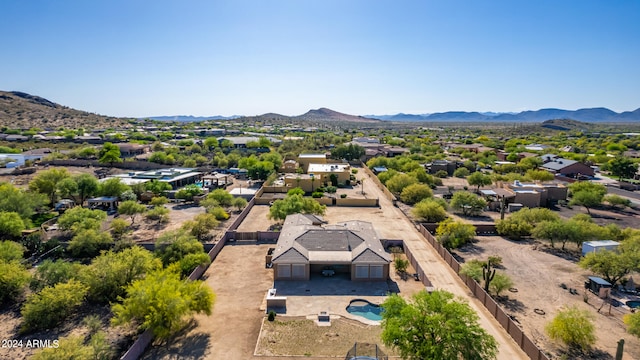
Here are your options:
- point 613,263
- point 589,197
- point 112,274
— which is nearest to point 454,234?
point 613,263

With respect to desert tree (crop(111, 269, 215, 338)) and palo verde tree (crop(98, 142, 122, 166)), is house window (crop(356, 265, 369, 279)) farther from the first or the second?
palo verde tree (crop(98, 142, 122, 166))

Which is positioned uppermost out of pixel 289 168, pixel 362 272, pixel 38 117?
pixel 38 117

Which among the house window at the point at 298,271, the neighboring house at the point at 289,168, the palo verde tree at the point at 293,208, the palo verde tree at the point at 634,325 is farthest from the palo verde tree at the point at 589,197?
the neighboring house at the point at 289,168

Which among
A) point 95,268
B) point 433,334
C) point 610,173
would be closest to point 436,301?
point 433,334

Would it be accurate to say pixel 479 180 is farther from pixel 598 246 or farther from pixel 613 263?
pixel 613 263

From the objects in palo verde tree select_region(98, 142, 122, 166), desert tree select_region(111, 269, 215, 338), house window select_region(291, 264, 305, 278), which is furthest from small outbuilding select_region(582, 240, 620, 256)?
palo verde tree select_region(98, 142, 122, 166)

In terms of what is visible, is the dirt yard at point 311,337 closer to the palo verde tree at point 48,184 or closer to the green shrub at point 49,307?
the green shrub at point 49,307
